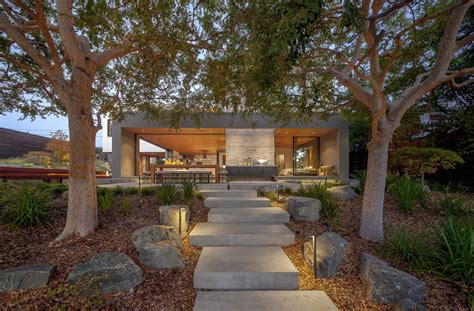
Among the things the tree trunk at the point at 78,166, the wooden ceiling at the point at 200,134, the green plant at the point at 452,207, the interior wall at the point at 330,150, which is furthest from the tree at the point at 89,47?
the interior wall at the point at 330,150

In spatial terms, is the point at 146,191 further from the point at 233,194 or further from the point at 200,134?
the point at 200,134

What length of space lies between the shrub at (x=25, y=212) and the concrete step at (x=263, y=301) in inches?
118

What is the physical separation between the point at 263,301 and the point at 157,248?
1.35 meters

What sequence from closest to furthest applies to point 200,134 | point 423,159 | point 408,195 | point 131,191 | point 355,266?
point 355,266 < point 408,195 < point 131,191 < point 423,159 < point 200,134

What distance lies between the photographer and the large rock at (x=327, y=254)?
2.72 meters

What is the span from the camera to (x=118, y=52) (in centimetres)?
367

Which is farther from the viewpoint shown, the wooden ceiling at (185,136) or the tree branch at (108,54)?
the wooden ceiling at (185,136)

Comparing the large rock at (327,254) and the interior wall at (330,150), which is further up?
the interior wall at (330,150)

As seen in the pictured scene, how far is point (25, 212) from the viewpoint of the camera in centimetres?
Result: 351

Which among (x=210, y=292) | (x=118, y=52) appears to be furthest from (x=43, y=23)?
(x=210, y=292)

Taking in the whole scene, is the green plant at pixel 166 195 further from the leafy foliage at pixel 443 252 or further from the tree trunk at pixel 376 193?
the leafy foliage at pixel 443 252

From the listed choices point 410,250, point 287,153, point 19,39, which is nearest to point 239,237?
point 410,250

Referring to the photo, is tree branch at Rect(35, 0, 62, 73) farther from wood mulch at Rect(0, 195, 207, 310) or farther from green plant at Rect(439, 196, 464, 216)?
green plant at Rect(439, 196, 464, 216)

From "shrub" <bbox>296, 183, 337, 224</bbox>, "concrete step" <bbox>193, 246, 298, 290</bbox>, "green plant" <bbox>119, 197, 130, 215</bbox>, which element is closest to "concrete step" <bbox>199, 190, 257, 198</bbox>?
"shrub" <bbox>296, 183, 337, 224</bbox>
